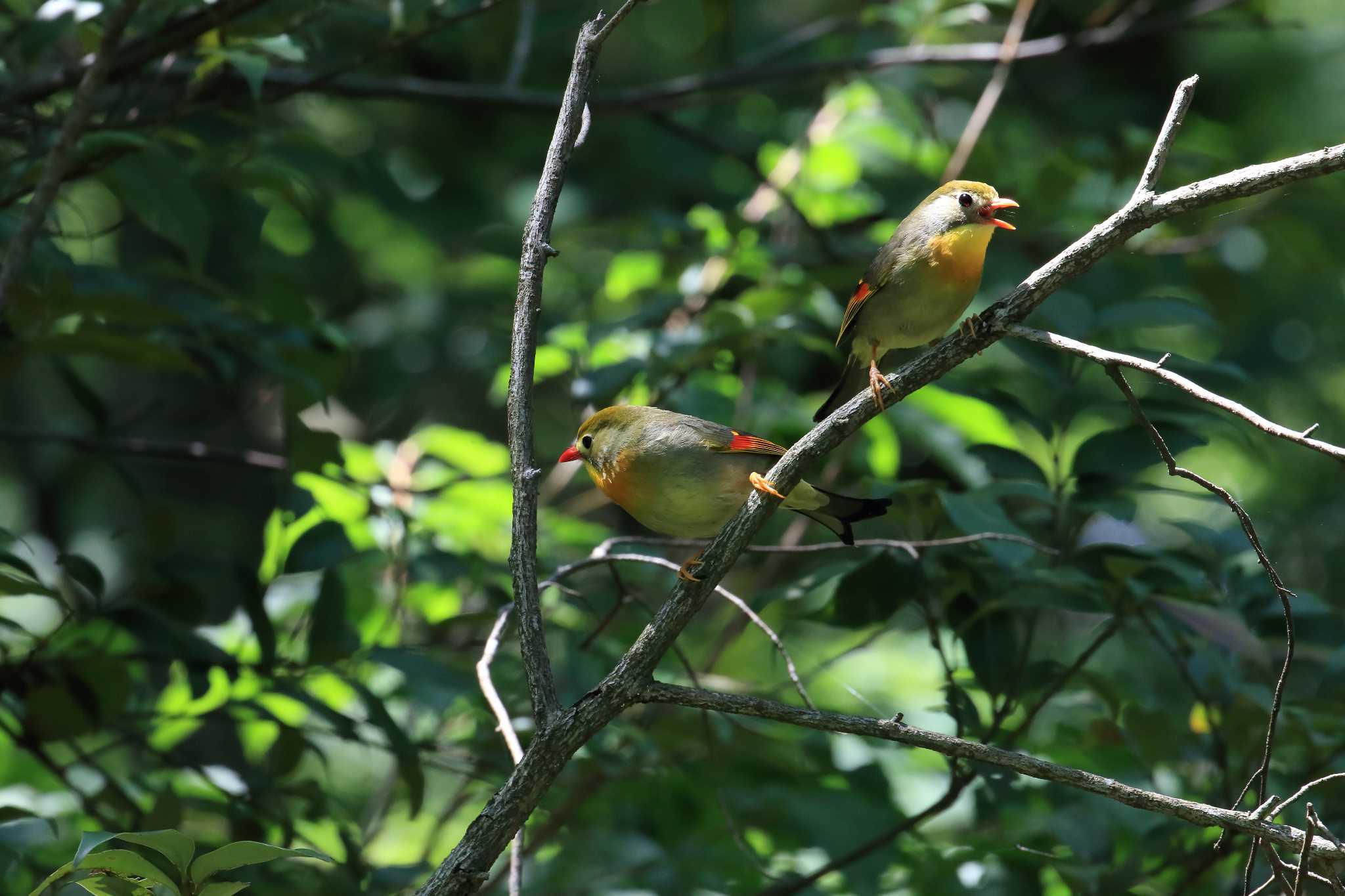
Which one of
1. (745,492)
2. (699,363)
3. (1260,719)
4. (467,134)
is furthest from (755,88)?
(1260,719)

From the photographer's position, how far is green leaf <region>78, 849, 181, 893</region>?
1692 millimetres

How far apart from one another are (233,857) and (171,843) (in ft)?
0.29

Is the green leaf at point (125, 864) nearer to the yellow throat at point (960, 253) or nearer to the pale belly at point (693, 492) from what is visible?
the pale belly at point (693, 492)

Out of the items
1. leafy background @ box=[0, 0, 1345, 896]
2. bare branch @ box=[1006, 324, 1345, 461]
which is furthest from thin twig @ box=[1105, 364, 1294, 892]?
leafy background @ box=[0, 0, 1345, 896]

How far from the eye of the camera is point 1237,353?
728cm

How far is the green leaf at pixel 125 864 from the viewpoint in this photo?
1.69m

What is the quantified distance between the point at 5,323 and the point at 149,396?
4478 millimetres

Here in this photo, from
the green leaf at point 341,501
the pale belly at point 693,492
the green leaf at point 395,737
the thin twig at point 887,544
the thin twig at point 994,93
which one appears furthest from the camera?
the thin twig at point 994,93

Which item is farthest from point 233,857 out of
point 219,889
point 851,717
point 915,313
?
point 915,313

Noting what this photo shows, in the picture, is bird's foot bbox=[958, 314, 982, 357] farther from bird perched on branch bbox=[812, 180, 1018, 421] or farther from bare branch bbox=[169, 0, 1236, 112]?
bare branch bbox=[169, 0, 1236, 112]

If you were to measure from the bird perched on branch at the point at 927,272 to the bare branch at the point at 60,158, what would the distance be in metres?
1.93

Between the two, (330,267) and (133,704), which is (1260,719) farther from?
(330,267)

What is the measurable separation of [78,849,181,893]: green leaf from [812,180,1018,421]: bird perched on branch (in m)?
1.95

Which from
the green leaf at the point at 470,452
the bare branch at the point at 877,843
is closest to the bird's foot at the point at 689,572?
the bare branch at the point at 877,843
